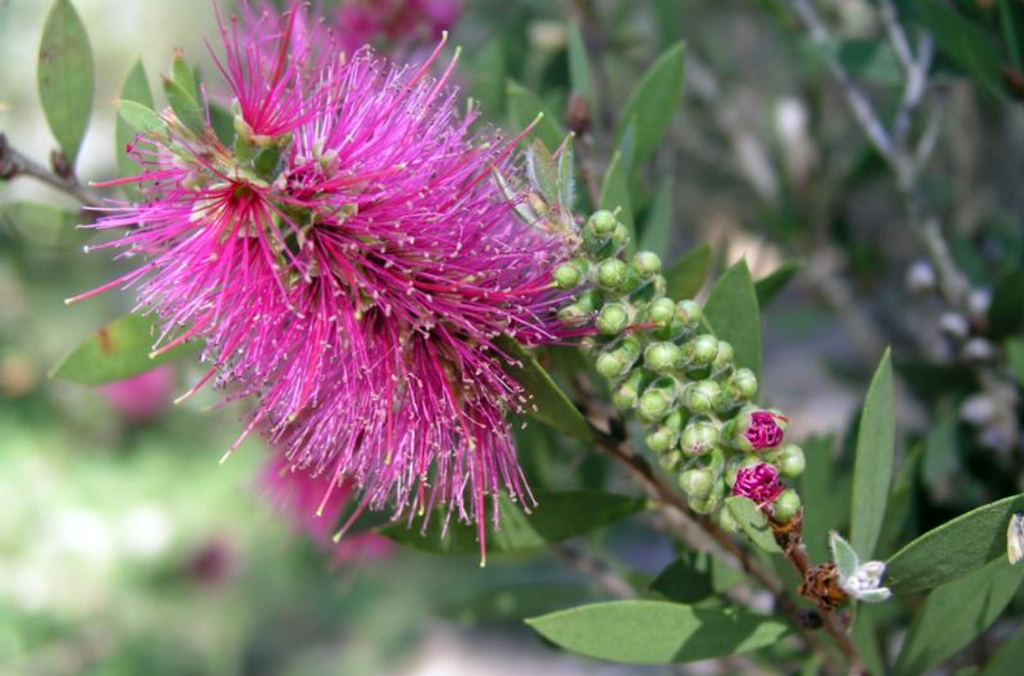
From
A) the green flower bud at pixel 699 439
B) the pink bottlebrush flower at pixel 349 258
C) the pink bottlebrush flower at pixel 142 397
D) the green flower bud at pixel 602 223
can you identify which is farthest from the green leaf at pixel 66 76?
the pink bottlebrush flower at pixel 142 397

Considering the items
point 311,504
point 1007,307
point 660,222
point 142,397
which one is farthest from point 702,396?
point 142,397

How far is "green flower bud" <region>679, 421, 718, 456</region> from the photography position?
63cm

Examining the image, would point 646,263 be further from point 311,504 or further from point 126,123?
point 311,504

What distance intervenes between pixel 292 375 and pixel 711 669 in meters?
0.73

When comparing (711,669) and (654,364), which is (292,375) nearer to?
(654,364)

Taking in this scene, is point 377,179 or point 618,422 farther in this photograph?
point 618,422

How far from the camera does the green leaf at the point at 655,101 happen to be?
35.8 inches

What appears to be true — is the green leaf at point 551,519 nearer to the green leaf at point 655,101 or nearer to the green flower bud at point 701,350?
the green flower bud at point 701,350

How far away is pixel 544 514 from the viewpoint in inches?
31.3

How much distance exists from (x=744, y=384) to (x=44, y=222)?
23.7 inches

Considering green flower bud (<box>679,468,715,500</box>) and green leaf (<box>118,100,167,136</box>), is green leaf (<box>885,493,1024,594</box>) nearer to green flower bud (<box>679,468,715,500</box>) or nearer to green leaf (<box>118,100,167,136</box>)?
green flower bud (<box>679,468,715,500</box>)

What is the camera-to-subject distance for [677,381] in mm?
659

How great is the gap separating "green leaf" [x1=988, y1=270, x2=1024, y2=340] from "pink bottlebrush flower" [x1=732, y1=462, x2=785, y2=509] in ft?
1.81

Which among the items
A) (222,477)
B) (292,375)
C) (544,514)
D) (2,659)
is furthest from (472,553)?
(222,477)
